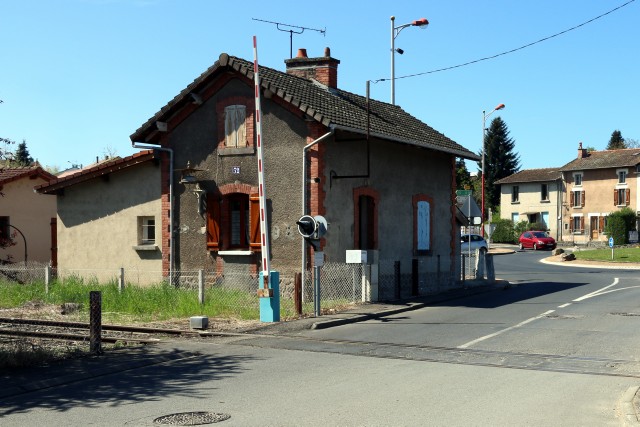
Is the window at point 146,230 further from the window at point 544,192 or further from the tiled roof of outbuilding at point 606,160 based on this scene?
the window at point 544,192

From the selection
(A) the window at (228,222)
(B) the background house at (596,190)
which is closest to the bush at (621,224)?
(B) the background house at (596,190)

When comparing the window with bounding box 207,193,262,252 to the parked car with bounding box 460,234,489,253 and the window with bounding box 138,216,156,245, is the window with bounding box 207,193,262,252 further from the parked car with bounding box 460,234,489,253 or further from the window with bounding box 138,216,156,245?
the parked car with bounding box 460,234,489,253

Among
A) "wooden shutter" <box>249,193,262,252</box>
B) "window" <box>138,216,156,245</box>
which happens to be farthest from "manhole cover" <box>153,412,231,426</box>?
"window" <box>138,216,156,245</box>

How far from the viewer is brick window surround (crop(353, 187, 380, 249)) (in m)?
22.0

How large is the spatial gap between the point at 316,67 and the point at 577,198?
169 ft

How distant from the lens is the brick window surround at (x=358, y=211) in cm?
2200

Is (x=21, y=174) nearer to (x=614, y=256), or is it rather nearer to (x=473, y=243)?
(x=473, y=243)

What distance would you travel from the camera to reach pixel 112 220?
79.9ft

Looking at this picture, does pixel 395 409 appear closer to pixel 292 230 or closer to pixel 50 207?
pixel 292 230

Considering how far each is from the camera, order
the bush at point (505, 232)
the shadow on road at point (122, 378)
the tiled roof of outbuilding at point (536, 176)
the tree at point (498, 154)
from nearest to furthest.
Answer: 1. the shadow on road at point (122, 378)
2. the bush at point (505, 232)
3. the tiled roof of outbuilding at point (536, 176)
4. the tree at point (498, 154)

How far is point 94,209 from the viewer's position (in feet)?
81.0

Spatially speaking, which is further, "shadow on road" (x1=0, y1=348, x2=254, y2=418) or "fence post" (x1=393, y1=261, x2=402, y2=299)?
"fence post" (x1=393, y1=261, x2=402, y2=299)

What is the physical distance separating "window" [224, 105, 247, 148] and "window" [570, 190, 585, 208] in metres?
54.3

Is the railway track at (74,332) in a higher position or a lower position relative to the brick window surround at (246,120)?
lower
